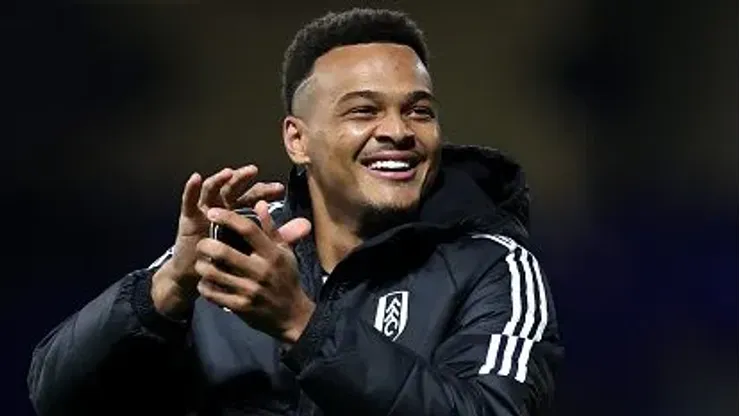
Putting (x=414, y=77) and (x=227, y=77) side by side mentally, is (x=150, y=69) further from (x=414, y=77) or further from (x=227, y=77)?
(x=414, y=77)

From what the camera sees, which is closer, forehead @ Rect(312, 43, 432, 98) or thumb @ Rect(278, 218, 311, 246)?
thumb @ Rect(278, 218, 311, 246)

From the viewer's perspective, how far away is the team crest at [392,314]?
1104mm

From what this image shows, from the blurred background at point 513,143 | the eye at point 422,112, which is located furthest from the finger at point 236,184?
the blurred background at point 513,143

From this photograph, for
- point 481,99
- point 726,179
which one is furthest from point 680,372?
point 481,99

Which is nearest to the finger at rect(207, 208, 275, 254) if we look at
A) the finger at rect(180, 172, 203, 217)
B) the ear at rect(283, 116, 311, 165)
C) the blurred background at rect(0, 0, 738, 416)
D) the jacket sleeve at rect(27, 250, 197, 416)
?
the finger at rect(180, 172, 203, 217)

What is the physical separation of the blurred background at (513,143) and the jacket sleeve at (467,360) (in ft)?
2.75

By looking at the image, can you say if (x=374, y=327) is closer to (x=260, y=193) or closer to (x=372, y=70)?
(x=260, y=193)

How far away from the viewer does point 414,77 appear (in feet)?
3.93

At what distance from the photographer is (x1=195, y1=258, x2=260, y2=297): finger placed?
3.00 ft

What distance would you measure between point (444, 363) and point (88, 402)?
1.04 feet

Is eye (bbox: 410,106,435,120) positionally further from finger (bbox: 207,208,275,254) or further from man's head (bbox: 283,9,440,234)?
finger (bbox: 207,208,275,254)

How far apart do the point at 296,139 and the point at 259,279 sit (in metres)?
0.37

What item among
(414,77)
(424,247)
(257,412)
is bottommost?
(257,412)

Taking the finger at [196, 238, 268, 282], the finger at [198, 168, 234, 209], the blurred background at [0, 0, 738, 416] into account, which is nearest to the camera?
the finger at [196, 238, 268, 282]
